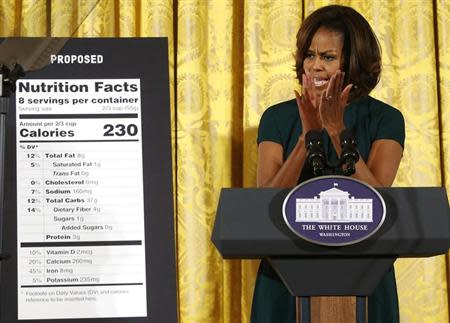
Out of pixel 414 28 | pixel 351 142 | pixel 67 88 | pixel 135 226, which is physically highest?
pixel 414 28

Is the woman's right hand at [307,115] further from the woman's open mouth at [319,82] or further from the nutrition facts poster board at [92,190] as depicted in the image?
the nutrition facts poster board at [92,190]

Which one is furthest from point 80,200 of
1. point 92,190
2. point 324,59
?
point 324,59

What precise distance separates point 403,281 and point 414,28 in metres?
0.85

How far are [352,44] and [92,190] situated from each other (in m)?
0.95

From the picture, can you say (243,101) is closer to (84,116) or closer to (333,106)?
(333,106)

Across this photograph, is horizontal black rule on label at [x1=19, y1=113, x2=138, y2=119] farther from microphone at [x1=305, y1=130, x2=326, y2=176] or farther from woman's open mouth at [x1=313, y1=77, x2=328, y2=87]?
microphone at [x1=305, y1=130, x2=326, y2=176]

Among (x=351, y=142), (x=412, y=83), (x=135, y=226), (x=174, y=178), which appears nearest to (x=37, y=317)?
(x=135, y=226)

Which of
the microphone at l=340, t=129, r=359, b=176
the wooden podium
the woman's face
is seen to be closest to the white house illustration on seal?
the wooden podium

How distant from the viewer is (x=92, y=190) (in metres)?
2.69

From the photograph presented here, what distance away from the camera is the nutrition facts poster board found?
2637 millimetres

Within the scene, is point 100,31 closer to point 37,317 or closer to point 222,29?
point 222,29

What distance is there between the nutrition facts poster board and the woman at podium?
12.7 inches

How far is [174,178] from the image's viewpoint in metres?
2.87

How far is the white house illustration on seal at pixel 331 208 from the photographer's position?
175 cm
